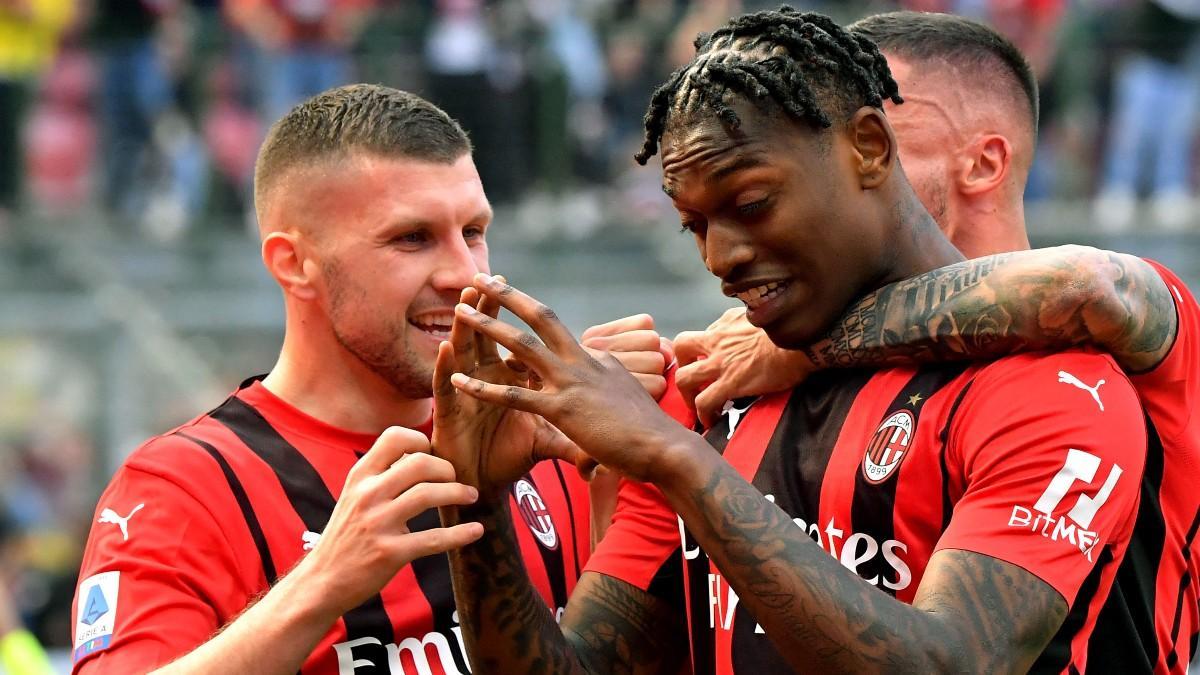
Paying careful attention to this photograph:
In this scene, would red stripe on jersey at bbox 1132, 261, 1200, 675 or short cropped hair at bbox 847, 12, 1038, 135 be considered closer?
red stripe on jersey at bbox 1132, 261, 1200, 675

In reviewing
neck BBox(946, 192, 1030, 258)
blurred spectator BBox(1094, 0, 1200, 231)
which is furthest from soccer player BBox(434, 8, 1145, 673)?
blurred spectator BBox(1094, 0, 1200, 231)

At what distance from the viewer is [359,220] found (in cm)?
421

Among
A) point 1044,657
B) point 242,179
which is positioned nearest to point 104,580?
point 1044,657

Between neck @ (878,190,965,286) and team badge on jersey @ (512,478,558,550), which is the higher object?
neck @ (878,190,965,286)

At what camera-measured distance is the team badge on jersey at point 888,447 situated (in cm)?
314

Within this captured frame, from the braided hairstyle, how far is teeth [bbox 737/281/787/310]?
307 millimetres

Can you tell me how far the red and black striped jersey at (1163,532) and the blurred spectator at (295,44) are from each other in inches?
410

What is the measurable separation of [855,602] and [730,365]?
879 millimetres

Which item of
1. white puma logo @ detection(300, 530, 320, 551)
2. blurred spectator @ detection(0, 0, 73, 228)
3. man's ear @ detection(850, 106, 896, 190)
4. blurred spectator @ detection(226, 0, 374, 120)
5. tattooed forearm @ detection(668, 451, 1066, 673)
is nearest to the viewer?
tattooed forearm @ detection(668, 451, 1066, 673)

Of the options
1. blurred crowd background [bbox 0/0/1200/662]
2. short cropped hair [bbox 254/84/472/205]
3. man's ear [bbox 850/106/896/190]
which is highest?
short cropped hair [bbox 254/84/472/205]

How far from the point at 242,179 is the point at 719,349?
33.7ft

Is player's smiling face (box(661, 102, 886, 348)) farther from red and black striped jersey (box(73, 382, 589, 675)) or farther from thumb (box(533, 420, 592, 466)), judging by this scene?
red and black striped jersey (box(73, 382, 589, 675))

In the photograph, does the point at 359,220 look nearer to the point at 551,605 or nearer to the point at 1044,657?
the point at 551,605

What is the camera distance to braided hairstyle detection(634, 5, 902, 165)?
124 inches
